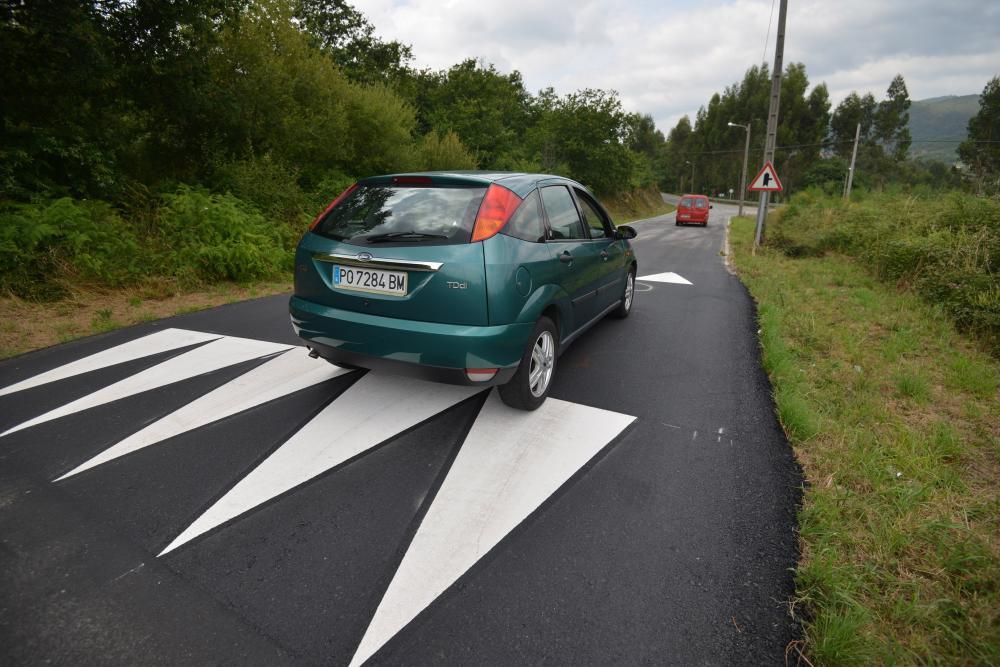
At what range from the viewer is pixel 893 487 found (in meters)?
2.64

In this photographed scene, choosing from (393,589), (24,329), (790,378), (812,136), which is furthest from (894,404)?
(812,136)

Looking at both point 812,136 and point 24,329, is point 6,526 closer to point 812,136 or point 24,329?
point 24,329

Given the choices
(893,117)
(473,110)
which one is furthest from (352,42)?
(893,117)

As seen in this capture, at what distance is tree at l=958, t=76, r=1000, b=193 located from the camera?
59.9 m

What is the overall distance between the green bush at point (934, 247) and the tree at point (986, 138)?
69.5 m

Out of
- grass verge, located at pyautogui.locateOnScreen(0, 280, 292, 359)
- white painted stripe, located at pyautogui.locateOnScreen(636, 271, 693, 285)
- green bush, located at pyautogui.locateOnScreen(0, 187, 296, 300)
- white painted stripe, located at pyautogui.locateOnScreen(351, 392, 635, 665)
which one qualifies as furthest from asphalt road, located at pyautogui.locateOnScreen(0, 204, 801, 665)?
white painted stripe, located at pyautogui.locateOnScreen(636, 271, 693, 285)

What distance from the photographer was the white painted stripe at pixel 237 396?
3014mm

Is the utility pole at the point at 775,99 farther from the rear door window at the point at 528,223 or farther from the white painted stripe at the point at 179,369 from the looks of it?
the white painted stripe at the point at 179,369

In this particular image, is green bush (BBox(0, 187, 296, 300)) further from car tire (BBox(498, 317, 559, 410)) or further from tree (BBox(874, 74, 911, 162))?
tree (BBox(874, 74, 911, 162))

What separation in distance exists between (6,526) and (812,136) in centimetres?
8791

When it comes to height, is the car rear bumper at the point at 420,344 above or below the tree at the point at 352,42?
below

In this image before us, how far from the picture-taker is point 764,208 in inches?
537

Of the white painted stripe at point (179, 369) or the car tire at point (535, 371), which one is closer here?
the car tire at point (535, 371)

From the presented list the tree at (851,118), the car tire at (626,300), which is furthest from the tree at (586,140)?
the tree at (851,118)
